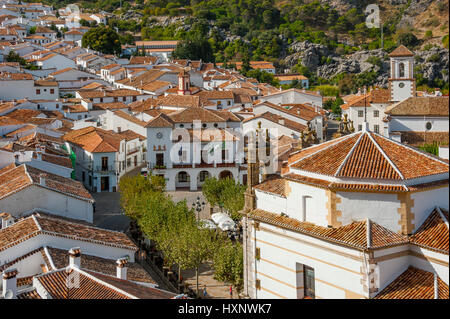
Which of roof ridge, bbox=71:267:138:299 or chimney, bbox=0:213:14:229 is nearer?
roof ridge, bbox=71:267:138:299

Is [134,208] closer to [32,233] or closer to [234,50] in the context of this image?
[32,233]

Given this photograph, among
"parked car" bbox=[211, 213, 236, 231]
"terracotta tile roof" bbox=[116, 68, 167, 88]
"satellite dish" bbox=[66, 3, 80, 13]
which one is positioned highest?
"satellite dish" bbox=[66, 3, 80, 13]

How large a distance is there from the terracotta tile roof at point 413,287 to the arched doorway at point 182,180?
77.0 feet

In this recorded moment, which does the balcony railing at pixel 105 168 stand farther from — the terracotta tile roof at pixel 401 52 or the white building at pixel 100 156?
the terracotta tile roof at pixel 401 52

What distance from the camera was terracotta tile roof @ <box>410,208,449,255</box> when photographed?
1027cm

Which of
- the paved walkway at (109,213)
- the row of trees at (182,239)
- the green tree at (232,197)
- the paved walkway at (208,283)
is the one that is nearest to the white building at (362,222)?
the row of trees at (182,239)

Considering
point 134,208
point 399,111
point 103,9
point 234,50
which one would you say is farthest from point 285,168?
point 103,9

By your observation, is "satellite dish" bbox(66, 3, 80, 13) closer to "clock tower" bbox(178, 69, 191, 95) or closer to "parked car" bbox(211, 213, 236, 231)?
"clock tower" bbox(178, 69, 191, 95)

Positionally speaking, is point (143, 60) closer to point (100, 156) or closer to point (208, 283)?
point (100, 156)

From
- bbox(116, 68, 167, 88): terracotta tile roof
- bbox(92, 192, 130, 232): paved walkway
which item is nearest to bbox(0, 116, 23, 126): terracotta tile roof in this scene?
bbox(92, 192, 130, 232): paved walkway

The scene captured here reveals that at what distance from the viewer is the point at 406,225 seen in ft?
35.2

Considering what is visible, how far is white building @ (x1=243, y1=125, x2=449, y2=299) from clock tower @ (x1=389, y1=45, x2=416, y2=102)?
8052 millimetres

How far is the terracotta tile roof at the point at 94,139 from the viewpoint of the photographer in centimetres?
3334

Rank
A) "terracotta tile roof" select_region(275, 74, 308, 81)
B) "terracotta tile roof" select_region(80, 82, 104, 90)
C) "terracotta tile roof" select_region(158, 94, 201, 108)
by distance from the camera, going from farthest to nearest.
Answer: "terracotta tile roof" select_region(275, 74, 308, 81)
"terracotta tile roof" select_region(80, 82, 104, 90)
"terracotta tile roof" select_region(158, 94, 201, 108)
